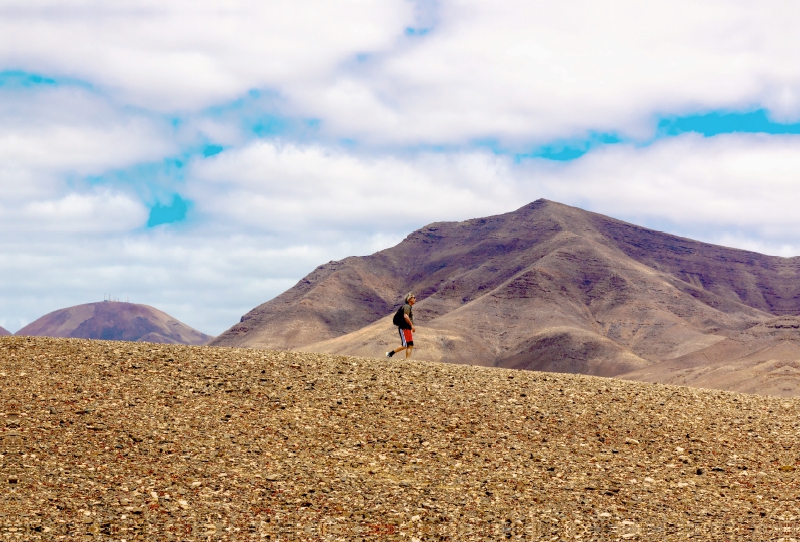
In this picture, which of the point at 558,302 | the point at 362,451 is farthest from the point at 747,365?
the point at 362,451

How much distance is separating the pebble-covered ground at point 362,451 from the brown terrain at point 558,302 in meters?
47.7

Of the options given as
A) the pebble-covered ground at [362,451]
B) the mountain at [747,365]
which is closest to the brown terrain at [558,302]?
the mountain at [747,365]

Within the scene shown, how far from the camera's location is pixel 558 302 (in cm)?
11688

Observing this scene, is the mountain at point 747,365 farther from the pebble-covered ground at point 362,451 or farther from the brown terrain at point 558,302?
the pebble-covered ground at point 362,451

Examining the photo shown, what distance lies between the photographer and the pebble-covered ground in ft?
40.4

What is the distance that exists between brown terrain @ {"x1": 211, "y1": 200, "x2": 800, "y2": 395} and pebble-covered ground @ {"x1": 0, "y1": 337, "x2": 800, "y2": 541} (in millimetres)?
47654

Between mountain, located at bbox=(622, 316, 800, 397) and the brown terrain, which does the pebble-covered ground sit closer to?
mountain, located at bbox=(622, 316, 800, 397)

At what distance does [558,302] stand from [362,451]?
10433 centimetres

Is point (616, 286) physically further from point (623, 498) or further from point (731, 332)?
point (623, 498)

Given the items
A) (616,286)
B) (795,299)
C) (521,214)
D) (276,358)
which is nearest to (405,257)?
(521,214)

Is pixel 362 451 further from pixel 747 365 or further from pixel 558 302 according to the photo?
pixel 558 302

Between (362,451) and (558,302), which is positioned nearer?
(362,451)

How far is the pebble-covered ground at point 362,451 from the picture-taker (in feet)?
40.4

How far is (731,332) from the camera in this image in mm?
106375
